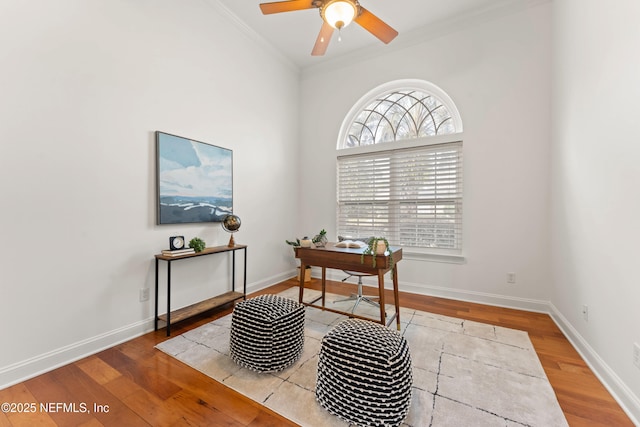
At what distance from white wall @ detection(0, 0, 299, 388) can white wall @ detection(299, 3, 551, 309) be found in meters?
2.70

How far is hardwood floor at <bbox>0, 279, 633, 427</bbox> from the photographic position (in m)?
1.48

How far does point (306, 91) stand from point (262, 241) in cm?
276

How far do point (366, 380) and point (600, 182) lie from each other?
86.9 inches

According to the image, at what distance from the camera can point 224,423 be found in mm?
1448

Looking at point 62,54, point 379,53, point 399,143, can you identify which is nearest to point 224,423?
point 62,54

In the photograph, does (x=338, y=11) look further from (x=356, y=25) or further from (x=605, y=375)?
(x=605, y=375)

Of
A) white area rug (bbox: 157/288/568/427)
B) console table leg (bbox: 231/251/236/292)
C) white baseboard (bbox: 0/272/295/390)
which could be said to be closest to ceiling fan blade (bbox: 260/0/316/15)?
console table leg (bbox: 231/251/236/292)

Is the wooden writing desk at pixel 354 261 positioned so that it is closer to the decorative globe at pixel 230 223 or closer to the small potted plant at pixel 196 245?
the decorative globe at pixel 230 223

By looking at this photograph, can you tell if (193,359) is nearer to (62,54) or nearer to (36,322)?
(36,322)

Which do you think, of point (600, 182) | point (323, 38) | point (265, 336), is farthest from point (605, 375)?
point (323, 38)

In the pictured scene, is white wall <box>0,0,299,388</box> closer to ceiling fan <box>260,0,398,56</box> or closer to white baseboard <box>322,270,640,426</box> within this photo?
ceiling fan <box>260,0,398,56</box>

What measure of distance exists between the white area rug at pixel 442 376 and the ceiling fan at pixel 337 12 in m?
2.67

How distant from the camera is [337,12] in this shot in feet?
6.53

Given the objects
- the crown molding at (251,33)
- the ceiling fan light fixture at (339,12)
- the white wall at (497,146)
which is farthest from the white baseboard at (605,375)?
the crown molding at (251,33)
